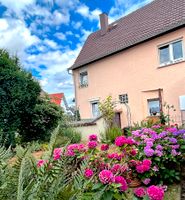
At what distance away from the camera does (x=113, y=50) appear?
1578 centimetres

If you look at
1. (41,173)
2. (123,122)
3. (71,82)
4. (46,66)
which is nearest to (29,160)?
(41,173)

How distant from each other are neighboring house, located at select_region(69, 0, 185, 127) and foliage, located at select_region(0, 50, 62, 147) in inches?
220

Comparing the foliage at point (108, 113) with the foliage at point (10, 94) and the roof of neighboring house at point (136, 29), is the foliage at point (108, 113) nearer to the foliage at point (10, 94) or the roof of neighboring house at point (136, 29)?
the roof of neighboring house at point (136, 29)

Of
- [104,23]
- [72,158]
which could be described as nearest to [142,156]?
[72,158]

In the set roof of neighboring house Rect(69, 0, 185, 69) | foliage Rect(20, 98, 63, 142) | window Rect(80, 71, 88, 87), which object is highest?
roof of neighboring house Rect(69, 0, 185, 69)

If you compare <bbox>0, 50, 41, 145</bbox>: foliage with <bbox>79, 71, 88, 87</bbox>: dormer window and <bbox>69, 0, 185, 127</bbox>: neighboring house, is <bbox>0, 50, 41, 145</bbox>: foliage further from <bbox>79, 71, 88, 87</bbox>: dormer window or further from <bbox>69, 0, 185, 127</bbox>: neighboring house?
<bbox>79, 71, 88, 87</bbox>: dormer window

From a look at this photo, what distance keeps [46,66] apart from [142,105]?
21.6ft

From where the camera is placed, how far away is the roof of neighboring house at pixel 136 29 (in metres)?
13.3

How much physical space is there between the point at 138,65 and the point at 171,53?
203cm

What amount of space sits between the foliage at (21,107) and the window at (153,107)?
18.8 ft

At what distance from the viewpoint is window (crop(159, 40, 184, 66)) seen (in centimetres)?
1270

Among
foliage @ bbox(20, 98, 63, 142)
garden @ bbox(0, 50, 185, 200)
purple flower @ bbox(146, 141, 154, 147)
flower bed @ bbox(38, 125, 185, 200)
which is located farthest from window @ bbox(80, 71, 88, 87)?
purple flower @ bbox(146, 141, 154, 147)

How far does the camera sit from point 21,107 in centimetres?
855

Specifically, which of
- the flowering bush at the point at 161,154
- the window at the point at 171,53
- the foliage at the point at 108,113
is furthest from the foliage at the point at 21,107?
the window at the point at 171,53
